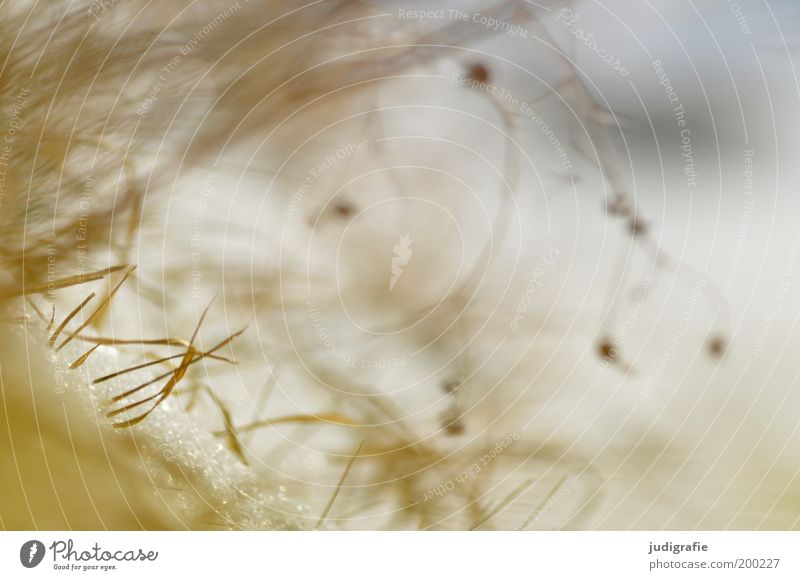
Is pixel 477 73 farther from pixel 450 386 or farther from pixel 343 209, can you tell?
pixel 450 386

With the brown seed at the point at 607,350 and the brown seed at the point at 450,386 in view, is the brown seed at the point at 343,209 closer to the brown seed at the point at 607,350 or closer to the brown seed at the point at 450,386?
the brown seed at the point at 450,386

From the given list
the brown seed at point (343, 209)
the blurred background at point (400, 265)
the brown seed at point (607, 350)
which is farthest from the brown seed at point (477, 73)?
the brown seed at point (607, 350)

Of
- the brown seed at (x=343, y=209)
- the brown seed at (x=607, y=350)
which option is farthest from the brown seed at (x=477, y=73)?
the brown seed at (x=607, y=350)

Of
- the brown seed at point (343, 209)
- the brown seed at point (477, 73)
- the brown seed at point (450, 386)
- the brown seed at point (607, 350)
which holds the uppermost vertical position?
the brown seed at point (477, 73)

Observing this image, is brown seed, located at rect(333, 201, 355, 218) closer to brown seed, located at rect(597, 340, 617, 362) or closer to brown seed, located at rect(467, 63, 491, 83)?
brown seed, located at rect(467, 63, 491, 83)

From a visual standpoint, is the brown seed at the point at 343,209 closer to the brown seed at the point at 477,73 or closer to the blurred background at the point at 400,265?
the blurred background at the point at 400,265

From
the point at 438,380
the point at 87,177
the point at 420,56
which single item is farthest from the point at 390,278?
the point at 87,177

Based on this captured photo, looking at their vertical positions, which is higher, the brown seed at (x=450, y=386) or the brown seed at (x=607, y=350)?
the brown seed at (x=607, y=350)

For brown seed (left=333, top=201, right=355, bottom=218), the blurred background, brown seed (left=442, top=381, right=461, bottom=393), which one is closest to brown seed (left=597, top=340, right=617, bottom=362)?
the blurred background

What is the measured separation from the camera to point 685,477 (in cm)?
71

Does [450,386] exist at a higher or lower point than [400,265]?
lower

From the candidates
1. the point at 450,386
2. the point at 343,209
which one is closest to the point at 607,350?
the point at 450,386
